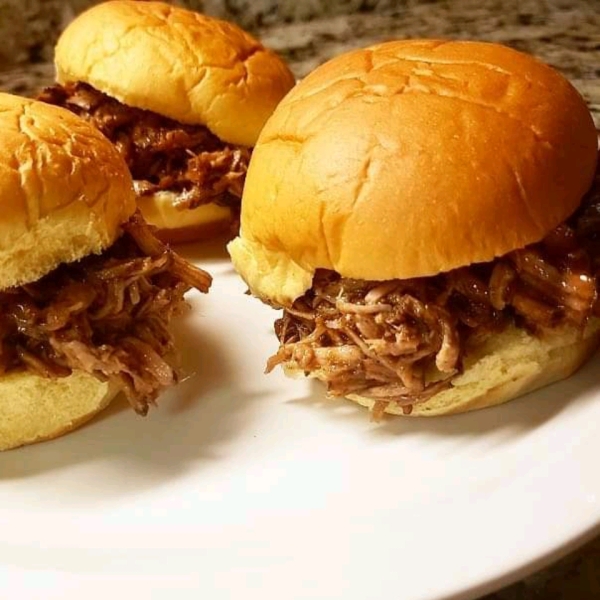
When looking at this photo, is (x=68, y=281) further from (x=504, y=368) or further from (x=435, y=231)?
(x=504, y=368)

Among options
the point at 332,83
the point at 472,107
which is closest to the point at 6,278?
the point at 332,83

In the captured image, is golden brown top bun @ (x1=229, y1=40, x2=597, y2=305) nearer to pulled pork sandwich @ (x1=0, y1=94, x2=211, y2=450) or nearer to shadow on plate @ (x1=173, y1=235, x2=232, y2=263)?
pulled pork sandwich @ (x1=0, y1=94, x2=211, y2=450)

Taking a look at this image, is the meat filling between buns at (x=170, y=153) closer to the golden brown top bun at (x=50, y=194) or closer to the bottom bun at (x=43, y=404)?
the golden brown top bun at (x=50, y=194)

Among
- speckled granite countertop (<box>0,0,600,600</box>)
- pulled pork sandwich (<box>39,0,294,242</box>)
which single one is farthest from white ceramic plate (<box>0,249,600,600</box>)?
speckled granite countertop (<box>0,0,600,600</box>)

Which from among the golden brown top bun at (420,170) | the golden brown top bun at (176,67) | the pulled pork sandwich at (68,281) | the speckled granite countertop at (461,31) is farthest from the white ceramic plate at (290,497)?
the speckled granite countertop at (461,31)

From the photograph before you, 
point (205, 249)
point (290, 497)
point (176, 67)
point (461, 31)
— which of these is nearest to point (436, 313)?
point (290, 497)
